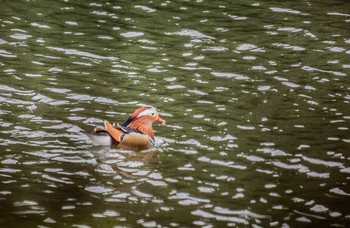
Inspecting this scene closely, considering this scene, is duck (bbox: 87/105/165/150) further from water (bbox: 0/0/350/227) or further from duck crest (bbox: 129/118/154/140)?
water (bbox: 0/0/350/227)

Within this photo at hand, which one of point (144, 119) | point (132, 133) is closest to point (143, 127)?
point (144, 119)

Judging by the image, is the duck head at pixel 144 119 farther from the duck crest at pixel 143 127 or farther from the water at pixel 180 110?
the water at pixel 180 110

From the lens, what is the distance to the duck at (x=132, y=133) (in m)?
15.7

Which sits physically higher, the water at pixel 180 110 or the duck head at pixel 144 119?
the duck head at pixel 144 119

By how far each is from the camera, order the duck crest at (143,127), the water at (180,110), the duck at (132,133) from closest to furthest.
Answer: the water at (180,110) < the duck at (132,133) < the duck crest at (143,127)

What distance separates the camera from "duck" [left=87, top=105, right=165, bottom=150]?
15734 millimetres

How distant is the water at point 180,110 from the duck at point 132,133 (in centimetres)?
21

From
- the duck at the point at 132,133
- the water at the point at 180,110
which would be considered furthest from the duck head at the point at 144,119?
the water at the point at 180,110

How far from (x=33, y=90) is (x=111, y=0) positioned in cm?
907

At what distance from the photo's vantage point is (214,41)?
2300 cm

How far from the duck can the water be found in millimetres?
211

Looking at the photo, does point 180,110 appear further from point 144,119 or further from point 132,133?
point 132,133

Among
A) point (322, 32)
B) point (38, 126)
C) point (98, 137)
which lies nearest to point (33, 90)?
point (38, 126)

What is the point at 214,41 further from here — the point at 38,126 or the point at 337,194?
the point at 337,194
